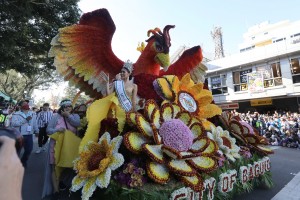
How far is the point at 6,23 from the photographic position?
6.94 m

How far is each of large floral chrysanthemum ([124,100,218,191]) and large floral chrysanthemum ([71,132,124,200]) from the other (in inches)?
6.5

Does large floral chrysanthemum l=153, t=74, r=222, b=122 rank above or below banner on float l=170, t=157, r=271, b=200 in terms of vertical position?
above

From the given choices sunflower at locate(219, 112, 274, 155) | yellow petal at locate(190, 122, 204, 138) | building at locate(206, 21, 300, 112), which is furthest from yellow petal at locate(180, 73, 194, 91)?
building at locate(206, 21, 300, 112)

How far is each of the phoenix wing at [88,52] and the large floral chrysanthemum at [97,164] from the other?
131 cm

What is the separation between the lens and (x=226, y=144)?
3189 millimetres

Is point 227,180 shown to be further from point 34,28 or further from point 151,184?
point 34,28

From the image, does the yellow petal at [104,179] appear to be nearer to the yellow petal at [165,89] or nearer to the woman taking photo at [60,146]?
the woman taking photo at [60,146]

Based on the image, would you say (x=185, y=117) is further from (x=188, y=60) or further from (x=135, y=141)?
(x=188, y=60)

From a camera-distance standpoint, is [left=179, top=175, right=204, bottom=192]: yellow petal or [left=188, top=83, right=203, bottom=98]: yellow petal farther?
[left=188, top=83, right=203, bottom=98]: yellow petal

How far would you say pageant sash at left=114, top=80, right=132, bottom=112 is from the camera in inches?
116

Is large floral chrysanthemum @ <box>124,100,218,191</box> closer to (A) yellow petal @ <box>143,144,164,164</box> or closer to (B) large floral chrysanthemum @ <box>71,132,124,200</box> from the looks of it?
(A) yellow petal @ <box>143,144,164,164</box>

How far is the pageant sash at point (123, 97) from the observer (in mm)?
2941

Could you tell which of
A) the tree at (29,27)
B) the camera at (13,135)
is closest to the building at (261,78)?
the tree at (29,27)

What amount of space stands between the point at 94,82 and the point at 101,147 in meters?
1.33
